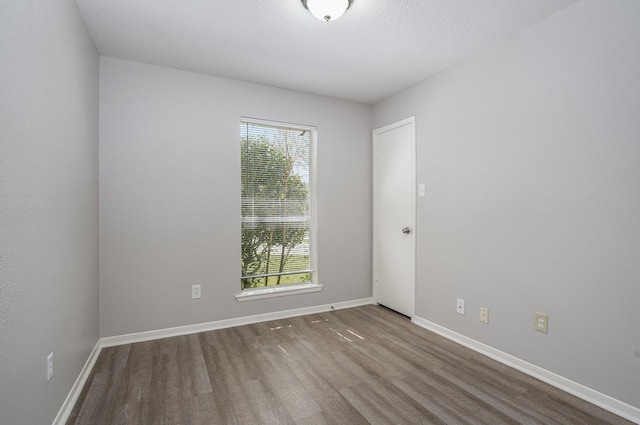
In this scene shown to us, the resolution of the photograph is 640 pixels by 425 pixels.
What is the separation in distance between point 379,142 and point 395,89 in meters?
0.64

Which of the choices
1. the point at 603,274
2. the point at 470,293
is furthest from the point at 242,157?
Result: the point at 603,274

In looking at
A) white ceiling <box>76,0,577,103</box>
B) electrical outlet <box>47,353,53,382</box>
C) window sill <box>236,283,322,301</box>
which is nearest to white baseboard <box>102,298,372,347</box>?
window sill <box>236,283,322,301</box>

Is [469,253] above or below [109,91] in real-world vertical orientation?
below

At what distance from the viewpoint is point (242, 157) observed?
11.2 ft

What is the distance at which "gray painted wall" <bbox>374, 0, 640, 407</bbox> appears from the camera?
189 centimetres

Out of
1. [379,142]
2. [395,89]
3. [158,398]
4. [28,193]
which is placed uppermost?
[395,89]

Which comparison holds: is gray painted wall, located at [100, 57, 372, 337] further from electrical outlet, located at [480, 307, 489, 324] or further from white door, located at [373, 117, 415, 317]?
electrical outlet, located at [480, 307, 489, 324]

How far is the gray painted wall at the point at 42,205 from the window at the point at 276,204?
1444 mm

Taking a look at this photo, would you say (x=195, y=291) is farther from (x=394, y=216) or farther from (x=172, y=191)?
(x=394, y=216)

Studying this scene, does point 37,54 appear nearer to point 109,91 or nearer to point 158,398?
point 109,91

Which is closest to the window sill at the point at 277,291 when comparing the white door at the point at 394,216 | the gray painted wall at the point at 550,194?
the white door at the point at 394,216

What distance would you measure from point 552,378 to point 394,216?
201 centimetres

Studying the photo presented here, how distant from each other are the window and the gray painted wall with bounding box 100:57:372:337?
154 mm

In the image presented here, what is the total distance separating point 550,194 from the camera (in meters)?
2.24
